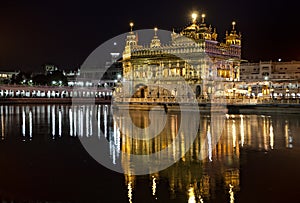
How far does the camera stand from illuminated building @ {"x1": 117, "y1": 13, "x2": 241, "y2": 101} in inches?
1858

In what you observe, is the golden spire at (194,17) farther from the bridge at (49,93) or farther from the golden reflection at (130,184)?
the golden reflection at (130,184)

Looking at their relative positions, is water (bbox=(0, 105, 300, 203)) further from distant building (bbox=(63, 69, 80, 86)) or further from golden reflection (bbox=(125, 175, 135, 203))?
distant building (bbox=(63, 69, 80, 86))

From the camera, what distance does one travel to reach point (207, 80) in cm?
4700

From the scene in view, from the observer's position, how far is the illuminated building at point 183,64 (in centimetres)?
4719

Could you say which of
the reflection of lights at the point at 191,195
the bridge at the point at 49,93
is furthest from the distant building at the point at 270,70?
the reflection of lights at the point at 191,195

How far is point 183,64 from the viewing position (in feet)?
160

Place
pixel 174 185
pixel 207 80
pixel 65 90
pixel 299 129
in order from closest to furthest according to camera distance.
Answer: pixel 174 185 < pixel 299 129 < pixel 207 80 < pixel 65 90

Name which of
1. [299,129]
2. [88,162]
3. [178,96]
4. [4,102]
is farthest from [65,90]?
[88,162]

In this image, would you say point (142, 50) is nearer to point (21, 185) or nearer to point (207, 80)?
point (207, 80)

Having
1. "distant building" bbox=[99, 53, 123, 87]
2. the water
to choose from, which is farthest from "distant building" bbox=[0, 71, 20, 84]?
the water

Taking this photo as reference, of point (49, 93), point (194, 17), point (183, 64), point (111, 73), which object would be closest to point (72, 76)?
point (111, 73)

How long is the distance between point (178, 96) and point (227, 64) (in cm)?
681

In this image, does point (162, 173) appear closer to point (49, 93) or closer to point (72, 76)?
point (49, 93)

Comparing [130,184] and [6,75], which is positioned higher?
[6,75]
